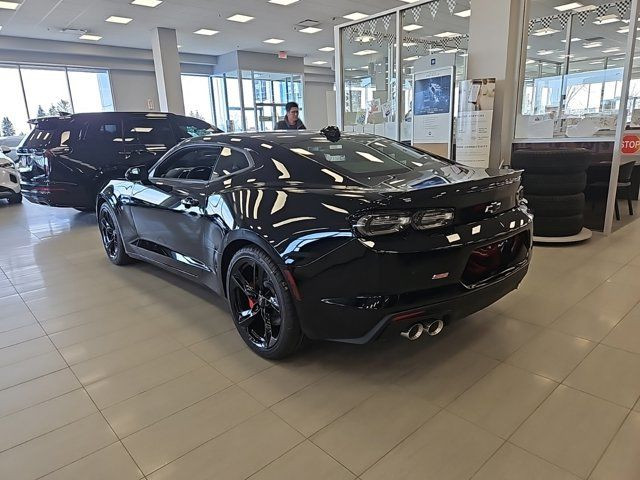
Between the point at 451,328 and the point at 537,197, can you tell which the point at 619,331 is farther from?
the point at 537,197

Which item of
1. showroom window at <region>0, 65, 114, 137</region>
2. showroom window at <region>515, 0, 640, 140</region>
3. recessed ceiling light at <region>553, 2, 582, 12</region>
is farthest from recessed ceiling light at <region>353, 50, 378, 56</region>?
showroom window at <region>0, 65, 114, 137</region>

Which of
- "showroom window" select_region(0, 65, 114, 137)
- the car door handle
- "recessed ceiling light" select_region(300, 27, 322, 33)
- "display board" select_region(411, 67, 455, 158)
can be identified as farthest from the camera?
"showroom window" select_region(0, 65, 114, 137)

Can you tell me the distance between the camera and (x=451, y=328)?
100 inches

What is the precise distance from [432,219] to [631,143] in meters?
5.51

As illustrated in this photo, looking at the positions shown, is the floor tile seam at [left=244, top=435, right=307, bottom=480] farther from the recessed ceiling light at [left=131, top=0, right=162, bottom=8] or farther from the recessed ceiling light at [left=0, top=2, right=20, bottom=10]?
the recessed ceiling light at [left=0, top=2, right=20, bottom=10]

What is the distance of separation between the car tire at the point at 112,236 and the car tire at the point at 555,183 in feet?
12.9

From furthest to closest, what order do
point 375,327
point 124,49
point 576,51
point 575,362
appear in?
point 576,51
point 124,49
point 575,362
point 375,327

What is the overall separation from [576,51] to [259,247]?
56.0 ft

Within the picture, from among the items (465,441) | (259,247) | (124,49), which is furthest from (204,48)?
(465,441)

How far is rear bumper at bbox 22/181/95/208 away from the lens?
5891mm

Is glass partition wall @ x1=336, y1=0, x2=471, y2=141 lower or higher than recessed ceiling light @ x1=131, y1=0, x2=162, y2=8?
lower

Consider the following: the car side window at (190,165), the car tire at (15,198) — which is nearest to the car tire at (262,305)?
the car side window at (190,165)

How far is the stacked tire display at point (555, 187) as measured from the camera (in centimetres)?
419

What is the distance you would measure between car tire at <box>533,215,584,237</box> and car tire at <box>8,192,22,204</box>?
9140mm
